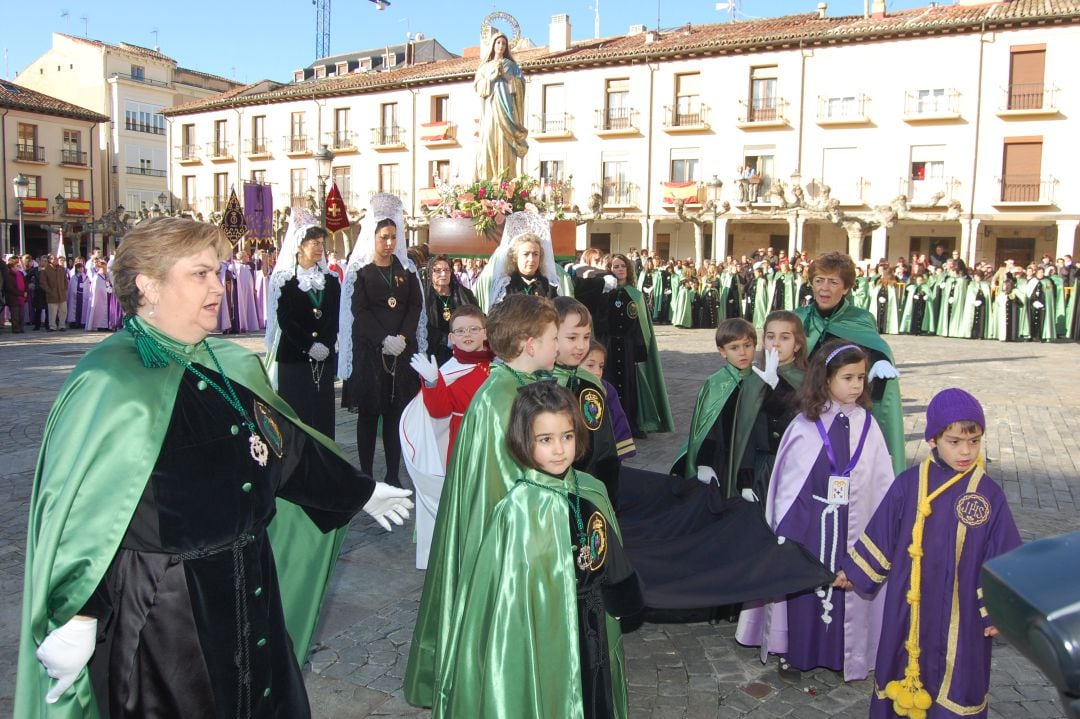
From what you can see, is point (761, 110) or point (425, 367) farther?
point (761, 110)

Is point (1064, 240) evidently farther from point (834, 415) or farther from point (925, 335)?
point (834, 415)

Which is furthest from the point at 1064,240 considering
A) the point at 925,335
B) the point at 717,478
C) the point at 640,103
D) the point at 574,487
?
the point at 574,487

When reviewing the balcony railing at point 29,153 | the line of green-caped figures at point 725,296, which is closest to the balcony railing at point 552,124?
the line of green-caped figures at point 725,296

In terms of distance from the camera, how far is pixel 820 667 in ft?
13.3

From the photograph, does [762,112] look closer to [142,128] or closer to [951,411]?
[951,411]

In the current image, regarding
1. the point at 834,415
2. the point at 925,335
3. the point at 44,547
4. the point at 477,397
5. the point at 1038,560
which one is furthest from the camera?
the point at 925,335

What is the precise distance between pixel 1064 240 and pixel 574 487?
33721mm

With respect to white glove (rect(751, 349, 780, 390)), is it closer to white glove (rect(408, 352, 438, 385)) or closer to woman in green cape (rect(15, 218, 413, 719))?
white glove (rect(408, 352, 438, 385))

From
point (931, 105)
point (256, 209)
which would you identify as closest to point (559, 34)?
point (931, 105)

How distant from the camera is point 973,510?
3.22m

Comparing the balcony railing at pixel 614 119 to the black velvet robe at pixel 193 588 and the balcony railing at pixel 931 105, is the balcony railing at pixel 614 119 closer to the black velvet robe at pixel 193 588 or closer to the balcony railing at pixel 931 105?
the balcony railing at pixel 931 105

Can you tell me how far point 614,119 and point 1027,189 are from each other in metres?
16.4

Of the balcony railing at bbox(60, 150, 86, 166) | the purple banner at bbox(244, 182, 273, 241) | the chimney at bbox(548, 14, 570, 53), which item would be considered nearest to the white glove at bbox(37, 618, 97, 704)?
the purple banner at bbox(244, 182, 273, 241)

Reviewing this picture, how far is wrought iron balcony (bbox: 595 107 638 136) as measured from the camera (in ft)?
124
